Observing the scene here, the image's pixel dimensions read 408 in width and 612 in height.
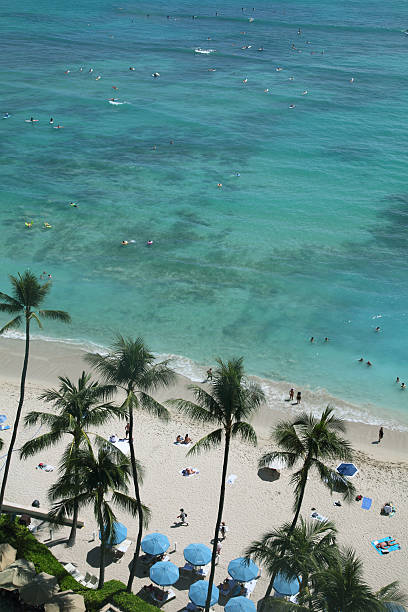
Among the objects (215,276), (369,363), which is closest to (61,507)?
(369,363)

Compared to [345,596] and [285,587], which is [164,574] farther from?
[345,596]

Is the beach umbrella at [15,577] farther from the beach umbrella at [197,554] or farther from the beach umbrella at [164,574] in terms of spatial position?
the beach umbrella at [197,554]

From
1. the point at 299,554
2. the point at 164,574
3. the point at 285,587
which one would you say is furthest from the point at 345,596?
the point at 164,574

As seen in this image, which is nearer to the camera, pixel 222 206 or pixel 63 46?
pixel 222 206

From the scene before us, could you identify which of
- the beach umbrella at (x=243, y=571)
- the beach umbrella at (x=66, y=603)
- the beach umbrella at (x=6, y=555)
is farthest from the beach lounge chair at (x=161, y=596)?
the beach umbrella at (x=6, y=555)

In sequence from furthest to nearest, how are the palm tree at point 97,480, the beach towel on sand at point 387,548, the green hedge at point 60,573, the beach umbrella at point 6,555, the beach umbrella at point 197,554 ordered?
the beach towel on sand at point 387,548 → the beach umbrella at point 197,554 → the beach umbrella at point 6,555 → the green hedge at point 60,573 → the palm tree at point 97,480

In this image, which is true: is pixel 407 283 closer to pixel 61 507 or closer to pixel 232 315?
pixel 232 315
